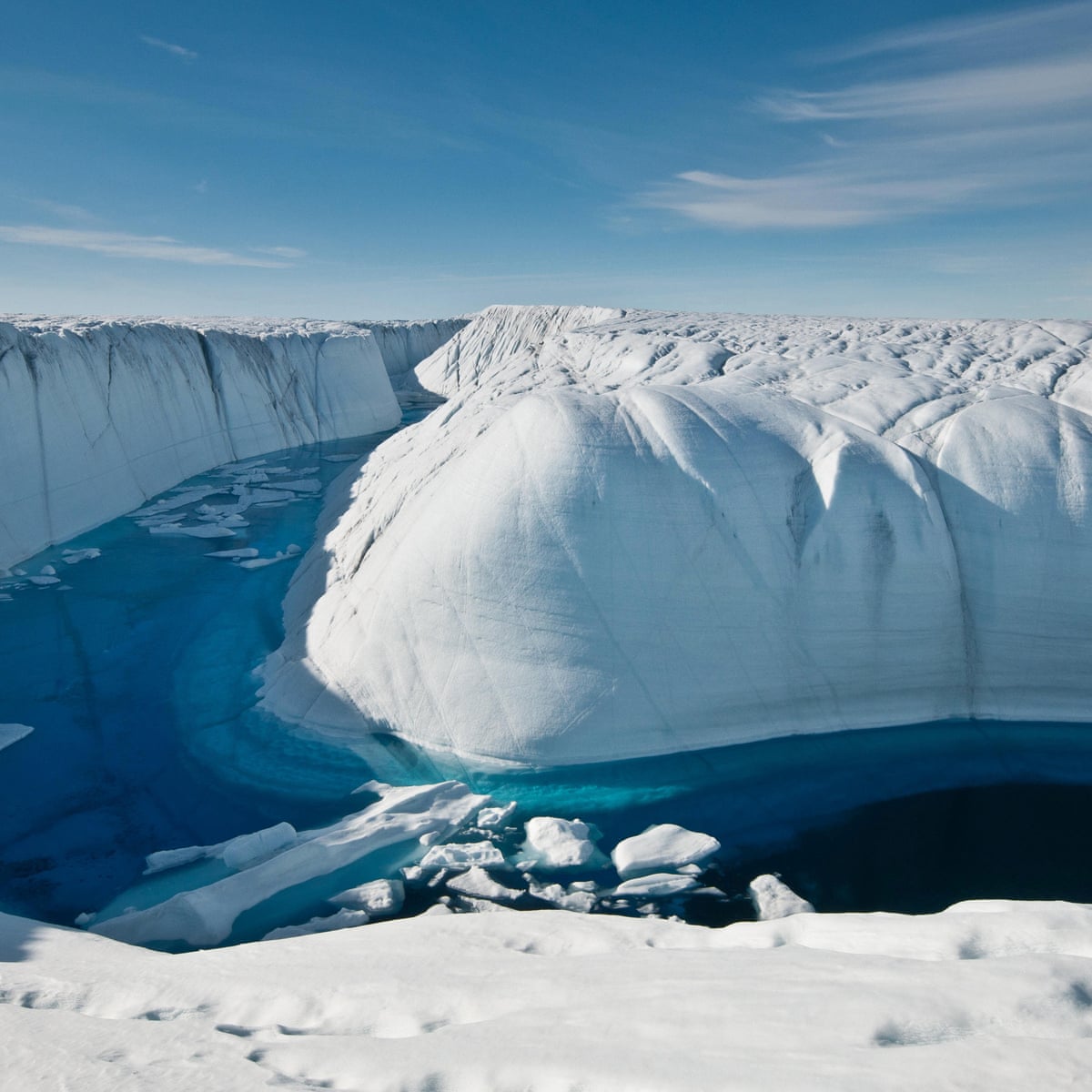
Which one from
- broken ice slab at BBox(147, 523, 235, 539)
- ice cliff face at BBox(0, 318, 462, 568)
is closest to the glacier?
broken ice slab at BBox(147, 523, 235, 539)

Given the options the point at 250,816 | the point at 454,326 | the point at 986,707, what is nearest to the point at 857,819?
the point at 986,707

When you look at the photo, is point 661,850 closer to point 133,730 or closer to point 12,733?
point 133,730

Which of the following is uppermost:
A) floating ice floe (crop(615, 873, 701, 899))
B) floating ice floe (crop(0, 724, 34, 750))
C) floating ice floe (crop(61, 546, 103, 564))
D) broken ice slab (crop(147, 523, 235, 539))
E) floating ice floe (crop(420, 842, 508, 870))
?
broken ice slab (crop(147, 523, 235, 539))

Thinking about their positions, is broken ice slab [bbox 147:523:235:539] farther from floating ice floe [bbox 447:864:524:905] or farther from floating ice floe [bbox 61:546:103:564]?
A: floating ice floe [bbox 447:864:524:905]

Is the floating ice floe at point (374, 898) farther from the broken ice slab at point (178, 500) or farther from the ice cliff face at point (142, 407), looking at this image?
the broken ice slab at point (178, 500)

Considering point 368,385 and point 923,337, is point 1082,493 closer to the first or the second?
point 923,337

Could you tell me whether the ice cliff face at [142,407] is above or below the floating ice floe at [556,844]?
above

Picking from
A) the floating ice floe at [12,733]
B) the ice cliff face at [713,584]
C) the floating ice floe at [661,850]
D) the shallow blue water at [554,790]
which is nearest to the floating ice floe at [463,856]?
the shallow blue water at [554,790]
